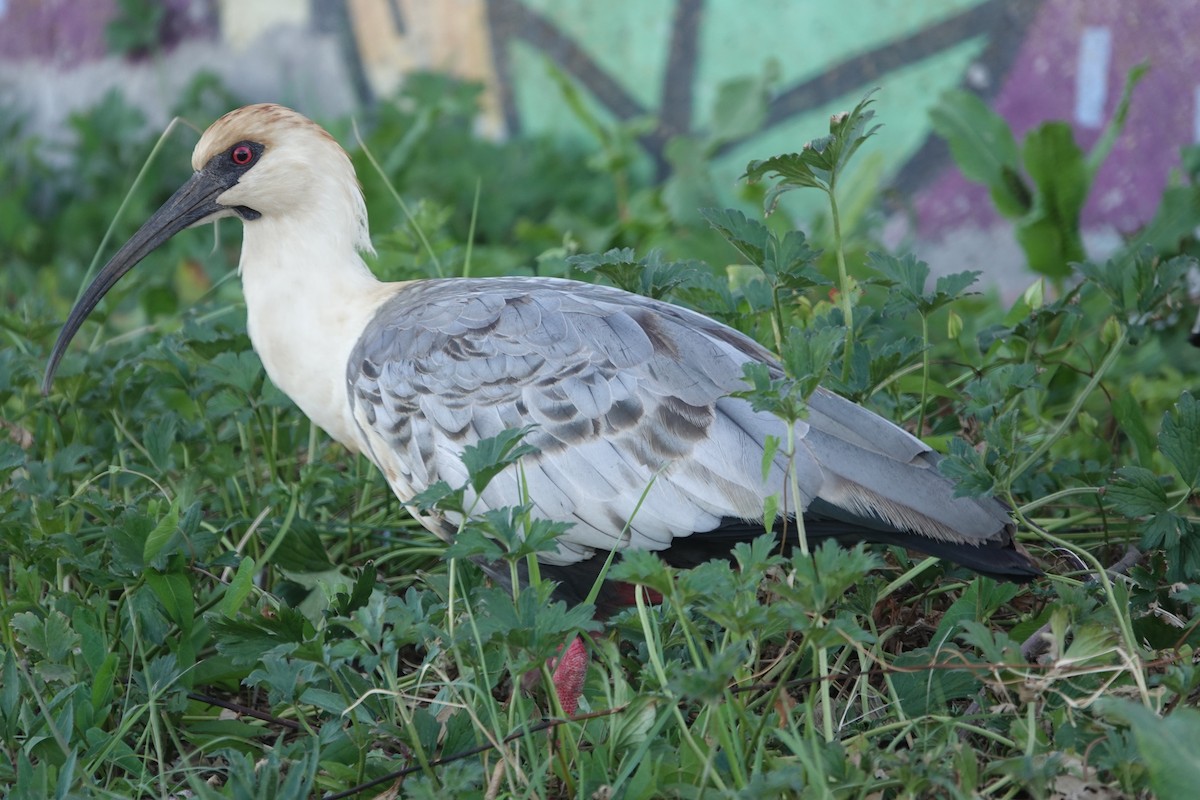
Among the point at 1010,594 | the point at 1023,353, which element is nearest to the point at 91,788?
the point at 1010,594

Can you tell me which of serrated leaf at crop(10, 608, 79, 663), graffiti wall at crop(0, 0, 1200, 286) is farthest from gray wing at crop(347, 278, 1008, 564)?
graffiti wall at crop(0, 0, 1200, 286)

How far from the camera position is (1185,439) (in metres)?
2.62

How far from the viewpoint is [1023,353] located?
10.9 ft

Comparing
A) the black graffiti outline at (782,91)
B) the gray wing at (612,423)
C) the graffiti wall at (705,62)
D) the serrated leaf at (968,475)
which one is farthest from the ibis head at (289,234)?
the black graffiti outline at (782,91)

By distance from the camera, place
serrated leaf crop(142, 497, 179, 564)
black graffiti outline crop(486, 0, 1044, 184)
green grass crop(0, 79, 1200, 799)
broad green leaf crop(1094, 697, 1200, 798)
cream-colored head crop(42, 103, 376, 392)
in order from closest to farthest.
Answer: broad green leaf crop(1094, 697, 1200, 798) < green grass crop(0, 79, 1200, 799) < serrated leaf crop(142, 497, 179, 564) < cream-colored head crop(42, 103, 376, 392) < black graffiti outline crop(486, 0, 1044, 184)

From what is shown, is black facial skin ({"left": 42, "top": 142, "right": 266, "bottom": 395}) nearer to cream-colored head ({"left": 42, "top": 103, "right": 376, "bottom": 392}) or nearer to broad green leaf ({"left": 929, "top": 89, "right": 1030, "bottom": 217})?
cream-colored head ({"left": 42, "top": 103, "right": 376, "bottom": 392})

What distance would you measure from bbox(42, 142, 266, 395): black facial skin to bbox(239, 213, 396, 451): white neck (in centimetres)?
12

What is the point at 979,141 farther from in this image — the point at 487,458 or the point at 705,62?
the point at 487,458

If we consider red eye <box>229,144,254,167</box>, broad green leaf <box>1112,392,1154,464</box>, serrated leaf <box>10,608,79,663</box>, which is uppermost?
red eye <box>229,144,254,167</box>

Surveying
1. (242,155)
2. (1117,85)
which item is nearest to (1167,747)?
(242,155)

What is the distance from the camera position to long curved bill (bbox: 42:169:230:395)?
128 inches

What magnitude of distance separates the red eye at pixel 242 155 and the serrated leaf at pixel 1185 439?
2.18m

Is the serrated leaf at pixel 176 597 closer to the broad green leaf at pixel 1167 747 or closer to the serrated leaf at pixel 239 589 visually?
the serrated leaf at pixel 239 589

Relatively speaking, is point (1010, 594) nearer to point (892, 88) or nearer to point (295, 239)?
point (295, 239)
